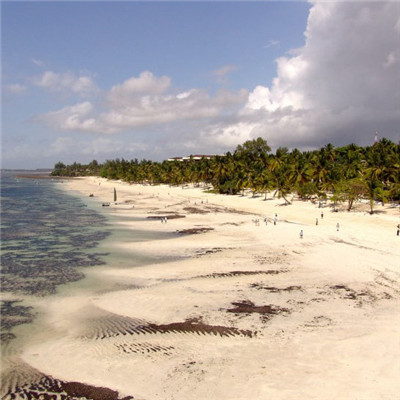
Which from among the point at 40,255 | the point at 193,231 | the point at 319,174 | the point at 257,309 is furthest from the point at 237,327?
the point at 319,174

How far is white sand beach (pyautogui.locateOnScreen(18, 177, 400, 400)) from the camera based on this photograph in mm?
10117

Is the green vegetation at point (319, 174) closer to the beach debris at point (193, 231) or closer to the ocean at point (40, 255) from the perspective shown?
the beach debris at point (193, 231)

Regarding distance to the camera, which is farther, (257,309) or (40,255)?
(40,255)

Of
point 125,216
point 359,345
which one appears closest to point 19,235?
point 125,216

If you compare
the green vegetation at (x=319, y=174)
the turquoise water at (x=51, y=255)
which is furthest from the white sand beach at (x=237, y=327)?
the green vegetation at (x=319, y=174)

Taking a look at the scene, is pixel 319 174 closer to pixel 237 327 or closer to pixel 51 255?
pixel 51 255

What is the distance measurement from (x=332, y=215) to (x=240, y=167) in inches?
1476

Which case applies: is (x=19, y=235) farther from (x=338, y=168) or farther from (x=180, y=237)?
(x=338, y=168)

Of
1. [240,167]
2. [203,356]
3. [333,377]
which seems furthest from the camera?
[240,167]

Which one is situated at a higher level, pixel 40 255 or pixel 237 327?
pixel 237 327

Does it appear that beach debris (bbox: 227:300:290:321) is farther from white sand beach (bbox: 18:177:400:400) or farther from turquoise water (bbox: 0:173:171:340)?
turquoise water (bbox: 0:173:171:340)

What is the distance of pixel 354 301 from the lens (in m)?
16.2

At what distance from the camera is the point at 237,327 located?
13648 millimetres

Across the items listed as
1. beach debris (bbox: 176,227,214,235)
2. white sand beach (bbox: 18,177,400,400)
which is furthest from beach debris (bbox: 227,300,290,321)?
beach debris (bbox: 176,227,214,235)
